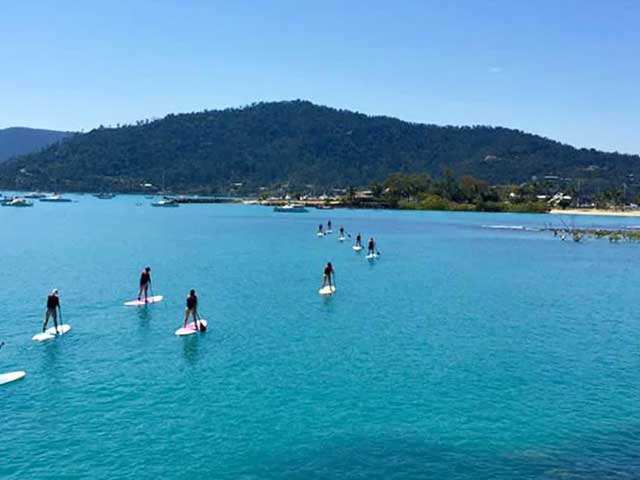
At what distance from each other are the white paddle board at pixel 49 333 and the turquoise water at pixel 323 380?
2.34 feet

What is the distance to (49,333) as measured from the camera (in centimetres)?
3203

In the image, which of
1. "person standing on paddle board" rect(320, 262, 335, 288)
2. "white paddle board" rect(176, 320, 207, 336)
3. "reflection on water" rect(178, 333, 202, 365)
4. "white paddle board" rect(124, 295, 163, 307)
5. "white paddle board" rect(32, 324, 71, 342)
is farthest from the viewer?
"person standing on paddle board" rect(320, 262, 335, 288)

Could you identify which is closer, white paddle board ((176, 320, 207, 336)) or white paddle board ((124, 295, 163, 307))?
white paddle board ((176, 320, 207, 336))

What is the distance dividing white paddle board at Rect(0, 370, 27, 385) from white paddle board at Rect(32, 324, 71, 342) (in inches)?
231

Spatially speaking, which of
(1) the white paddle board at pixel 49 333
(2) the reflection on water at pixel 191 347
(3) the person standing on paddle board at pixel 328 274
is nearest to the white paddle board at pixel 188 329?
(2) the reflection on water at pixel 191 347

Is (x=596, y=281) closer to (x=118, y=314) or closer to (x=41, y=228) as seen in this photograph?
(x=118, y=314)

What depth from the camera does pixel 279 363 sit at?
1112 inches

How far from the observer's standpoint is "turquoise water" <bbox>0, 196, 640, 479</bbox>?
1869cm

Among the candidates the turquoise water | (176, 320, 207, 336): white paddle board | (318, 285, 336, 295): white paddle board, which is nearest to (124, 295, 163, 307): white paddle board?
the turquoise water

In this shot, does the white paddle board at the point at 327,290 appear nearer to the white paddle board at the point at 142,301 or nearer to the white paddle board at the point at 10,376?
the white paddle board at the point at 142,301

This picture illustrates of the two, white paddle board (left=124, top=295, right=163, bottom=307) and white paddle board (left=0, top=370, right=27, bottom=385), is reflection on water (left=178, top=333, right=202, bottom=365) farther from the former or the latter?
white paddle board (left=124, top=295, right=163, bottom=307)

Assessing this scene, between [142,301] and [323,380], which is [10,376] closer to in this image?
[323,380]

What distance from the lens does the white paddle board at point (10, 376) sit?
80.5ft

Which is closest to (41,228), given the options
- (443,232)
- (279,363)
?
(443,232)
